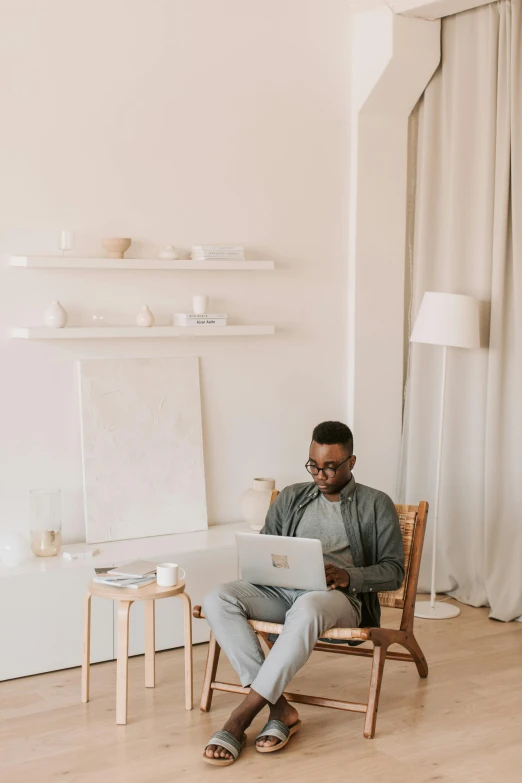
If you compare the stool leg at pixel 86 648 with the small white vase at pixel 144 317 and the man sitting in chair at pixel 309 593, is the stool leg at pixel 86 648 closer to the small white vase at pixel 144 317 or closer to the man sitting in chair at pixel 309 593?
the man sitting in chair at pixel 309 593

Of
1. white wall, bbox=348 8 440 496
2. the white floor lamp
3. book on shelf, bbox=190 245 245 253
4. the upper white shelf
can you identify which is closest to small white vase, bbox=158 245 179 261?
the upper white shelf

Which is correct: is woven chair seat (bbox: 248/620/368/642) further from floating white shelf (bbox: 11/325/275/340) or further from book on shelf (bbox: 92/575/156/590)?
floating white shelf (bbox: 11/325/275/340)

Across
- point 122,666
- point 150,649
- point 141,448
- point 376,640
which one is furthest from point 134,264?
point 376,640

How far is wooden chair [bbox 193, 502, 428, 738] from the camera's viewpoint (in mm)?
3176

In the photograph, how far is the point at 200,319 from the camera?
14.3 ft

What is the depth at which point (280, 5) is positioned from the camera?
182 inches

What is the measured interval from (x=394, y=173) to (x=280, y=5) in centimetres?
98

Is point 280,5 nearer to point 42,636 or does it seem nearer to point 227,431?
point 227,431

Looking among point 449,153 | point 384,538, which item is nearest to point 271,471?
point 384,538

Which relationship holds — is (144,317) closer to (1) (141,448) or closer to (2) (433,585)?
(1) (141,448)

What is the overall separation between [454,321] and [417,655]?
155 centimetres

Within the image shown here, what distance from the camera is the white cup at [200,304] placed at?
4379 millimetres

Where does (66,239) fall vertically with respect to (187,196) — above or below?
below

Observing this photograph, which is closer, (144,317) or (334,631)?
(334,631)
